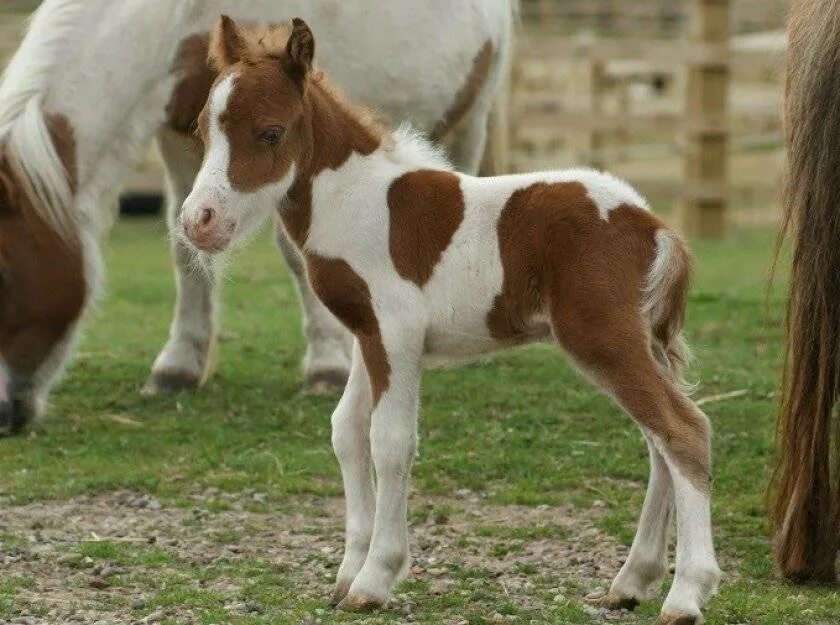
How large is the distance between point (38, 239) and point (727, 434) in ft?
8.61

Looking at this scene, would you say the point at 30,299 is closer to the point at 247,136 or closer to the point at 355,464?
the point at 355,464

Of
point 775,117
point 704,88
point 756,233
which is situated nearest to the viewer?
point 704,88

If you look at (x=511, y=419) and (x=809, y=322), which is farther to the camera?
(x=511, y=419)

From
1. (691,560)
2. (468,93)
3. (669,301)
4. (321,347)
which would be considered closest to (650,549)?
(691,560)

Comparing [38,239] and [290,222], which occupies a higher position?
[290,222]

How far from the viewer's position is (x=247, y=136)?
11.4ft

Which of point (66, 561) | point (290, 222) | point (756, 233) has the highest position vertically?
point (290, 222)

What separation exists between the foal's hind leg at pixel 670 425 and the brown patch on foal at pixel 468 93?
10.2 feet

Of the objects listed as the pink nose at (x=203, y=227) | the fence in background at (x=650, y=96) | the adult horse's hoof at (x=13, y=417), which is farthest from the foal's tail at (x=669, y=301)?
the fence in background at (x=650, y=96)

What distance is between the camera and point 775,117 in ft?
49.5

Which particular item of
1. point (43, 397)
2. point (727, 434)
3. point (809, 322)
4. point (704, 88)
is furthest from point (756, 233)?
point (809, 322)

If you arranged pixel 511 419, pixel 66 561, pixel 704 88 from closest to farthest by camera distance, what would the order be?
1. pixel 66 561
2. pixel 511 419
3. pixel 704 88

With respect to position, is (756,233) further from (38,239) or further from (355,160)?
(355,160)

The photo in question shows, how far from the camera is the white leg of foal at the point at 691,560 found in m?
3.36
